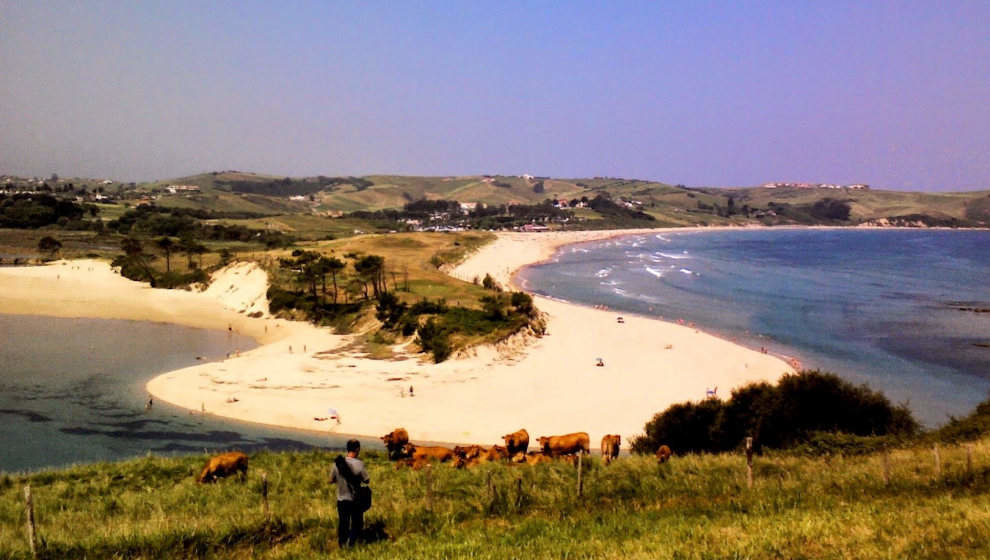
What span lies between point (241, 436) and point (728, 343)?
35.9 m

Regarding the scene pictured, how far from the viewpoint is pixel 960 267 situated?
113750 mm

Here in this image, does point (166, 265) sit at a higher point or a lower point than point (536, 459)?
lower

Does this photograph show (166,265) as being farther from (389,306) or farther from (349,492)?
(349,492)

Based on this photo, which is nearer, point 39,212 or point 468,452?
point 468,452

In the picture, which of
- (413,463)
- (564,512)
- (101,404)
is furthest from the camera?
(101,404)

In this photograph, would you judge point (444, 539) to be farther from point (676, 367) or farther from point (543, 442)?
point (676, 367)

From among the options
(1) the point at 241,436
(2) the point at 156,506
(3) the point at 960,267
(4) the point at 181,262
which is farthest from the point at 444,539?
(3) the point at 960,267

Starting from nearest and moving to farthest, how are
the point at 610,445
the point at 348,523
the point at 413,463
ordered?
the point at 348,523 → the point at 413,463 → the point at 610,445

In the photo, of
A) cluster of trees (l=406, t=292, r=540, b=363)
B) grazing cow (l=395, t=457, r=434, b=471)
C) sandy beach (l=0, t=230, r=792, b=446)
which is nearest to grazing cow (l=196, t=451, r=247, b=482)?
grazing cow (l=395, t=457, r=434, b=471)

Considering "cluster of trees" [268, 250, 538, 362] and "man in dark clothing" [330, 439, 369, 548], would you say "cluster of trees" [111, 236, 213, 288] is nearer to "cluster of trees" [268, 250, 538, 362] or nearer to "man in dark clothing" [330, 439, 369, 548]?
"cluster of trees" [268, 250, 538, 362]

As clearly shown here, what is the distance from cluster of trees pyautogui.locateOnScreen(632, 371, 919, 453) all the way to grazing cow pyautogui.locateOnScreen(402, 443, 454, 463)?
23.9 ft

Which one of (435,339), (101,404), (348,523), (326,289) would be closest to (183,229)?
(326,289)

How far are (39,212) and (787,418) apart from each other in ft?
523

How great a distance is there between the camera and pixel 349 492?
10.2 m
